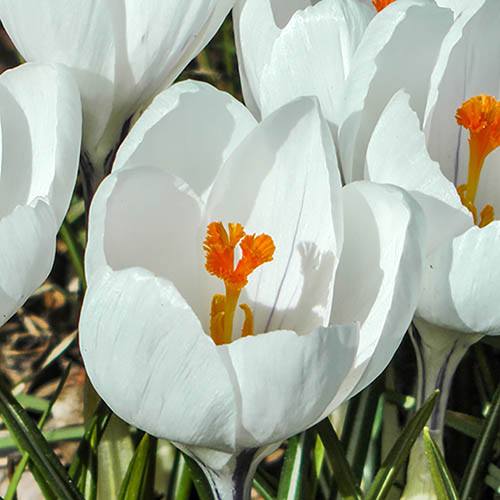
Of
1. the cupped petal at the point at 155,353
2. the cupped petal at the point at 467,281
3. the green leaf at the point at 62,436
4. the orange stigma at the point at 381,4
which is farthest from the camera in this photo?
the green leaf at the point at 62,436

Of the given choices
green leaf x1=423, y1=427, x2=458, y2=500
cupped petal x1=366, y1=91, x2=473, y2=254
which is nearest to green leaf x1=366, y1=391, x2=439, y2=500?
green leaf x1=423, y1=427, x2=458, y2=500

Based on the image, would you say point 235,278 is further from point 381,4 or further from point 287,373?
point 381,4

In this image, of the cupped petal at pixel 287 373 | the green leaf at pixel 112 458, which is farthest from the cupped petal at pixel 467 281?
the green leaf at pixel 112 458

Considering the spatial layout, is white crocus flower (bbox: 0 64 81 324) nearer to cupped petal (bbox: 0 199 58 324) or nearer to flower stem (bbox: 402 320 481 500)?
cupped petal (bbox: 0 199 58 324)

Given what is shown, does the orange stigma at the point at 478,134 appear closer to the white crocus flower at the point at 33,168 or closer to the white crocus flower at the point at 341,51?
the white crocus flower at the point at 341,51

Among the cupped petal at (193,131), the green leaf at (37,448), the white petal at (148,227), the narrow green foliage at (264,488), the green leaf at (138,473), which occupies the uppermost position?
the cupped petal at (193,131)

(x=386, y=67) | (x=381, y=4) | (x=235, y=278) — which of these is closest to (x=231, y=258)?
(x=235, y=278)

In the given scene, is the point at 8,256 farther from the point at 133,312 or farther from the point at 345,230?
the point at 345,230

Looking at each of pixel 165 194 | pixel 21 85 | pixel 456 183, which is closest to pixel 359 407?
pixel 456 183

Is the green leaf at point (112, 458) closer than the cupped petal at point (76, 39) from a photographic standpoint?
No
